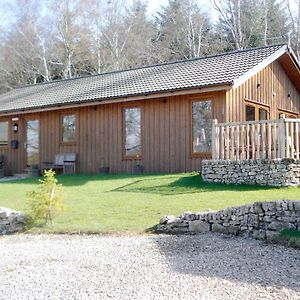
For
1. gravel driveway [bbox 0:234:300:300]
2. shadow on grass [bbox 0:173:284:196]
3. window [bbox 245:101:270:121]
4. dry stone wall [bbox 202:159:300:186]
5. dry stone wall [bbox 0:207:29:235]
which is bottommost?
gravel driveway [bbox 0:234:300:300]

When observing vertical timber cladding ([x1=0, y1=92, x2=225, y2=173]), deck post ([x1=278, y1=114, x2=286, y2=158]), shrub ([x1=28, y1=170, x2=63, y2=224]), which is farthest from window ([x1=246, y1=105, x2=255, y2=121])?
shrub ([x1=28, y1=170, x2=63, y2=224])

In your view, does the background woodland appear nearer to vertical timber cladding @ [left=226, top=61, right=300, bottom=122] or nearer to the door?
vertical timber cladding @ [left=226, top=61, right=300, bottom=122]

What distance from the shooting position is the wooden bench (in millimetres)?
16672

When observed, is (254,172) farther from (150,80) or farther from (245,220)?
(150,80)

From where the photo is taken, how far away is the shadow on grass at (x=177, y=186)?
10.0 meters

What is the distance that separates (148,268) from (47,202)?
128 inches

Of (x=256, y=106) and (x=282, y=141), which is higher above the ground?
(x=256, y=106)

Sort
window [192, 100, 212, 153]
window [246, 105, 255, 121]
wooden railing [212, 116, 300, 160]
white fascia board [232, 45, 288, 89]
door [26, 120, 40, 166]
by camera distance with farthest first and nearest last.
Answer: door [26, 120, 40, 166] → window [246, 105, 255, 121] → window [192, 100, 212, 153] → white fascia board [232, 45, 288, 89] → wooden railing [212, 116, 300, 160]

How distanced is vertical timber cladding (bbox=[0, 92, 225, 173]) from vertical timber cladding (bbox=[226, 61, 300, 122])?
0.72 meters

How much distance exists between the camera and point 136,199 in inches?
369

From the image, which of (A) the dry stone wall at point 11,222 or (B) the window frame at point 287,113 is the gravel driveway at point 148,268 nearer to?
(A) the dry stone wall at point 11,222

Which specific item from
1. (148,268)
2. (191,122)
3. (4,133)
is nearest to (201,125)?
(191,122)

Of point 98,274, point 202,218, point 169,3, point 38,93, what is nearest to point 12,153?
point 38,93

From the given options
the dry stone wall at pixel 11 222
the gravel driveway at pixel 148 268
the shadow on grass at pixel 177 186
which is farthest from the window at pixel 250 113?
the dry stone wall at pixel 11 222
